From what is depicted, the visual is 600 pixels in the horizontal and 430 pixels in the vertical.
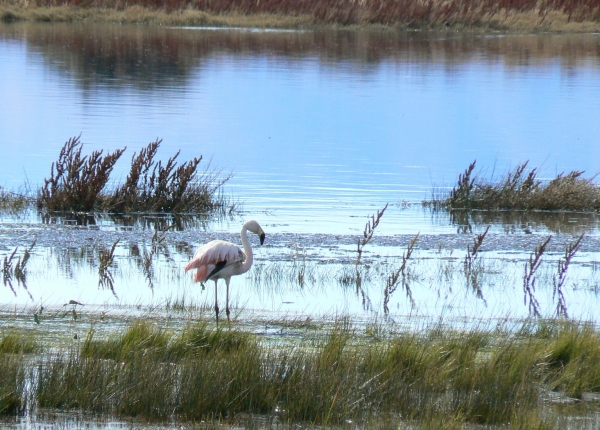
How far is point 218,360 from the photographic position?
22.5ft

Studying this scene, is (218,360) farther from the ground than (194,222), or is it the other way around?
(218,360)

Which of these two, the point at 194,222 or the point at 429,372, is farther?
the point at 194,222

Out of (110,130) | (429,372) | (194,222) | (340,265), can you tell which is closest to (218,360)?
(429,372)

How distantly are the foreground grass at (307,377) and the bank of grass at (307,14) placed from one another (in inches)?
1751

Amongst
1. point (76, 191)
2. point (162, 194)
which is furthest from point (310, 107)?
point (76, 191)

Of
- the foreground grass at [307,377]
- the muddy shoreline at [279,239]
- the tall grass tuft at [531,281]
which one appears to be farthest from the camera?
the muddy shoreline at [279,239]

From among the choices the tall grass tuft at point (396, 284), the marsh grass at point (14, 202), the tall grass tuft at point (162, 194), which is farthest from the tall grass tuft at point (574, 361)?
the marsh grass at point (14, 202)

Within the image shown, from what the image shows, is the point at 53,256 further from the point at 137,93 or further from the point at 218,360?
the point at 137,93

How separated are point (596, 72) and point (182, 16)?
21.1 metres

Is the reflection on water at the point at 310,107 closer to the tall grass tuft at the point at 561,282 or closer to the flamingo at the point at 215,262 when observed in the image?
the tall grass tuft at the point at 561,282

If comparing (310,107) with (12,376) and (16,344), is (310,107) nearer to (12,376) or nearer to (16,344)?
(16,344)

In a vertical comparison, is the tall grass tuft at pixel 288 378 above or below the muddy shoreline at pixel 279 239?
above

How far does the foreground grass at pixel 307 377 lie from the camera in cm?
637

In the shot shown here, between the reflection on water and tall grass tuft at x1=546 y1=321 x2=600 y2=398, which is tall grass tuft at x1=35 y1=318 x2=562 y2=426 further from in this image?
the reflection on water
